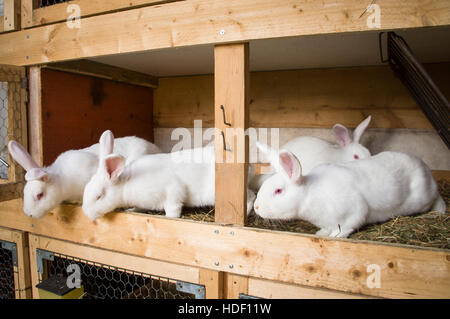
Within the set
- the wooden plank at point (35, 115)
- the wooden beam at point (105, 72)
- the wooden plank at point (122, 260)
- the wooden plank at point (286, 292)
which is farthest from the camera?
the wooden beam at point (105, 72)

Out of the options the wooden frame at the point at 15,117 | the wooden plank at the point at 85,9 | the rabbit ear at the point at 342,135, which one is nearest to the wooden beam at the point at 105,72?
the wooden frame at the point at 15,117

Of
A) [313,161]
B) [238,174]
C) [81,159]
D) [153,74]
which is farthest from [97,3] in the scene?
[313,161]

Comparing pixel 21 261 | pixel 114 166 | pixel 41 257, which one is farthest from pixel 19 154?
pixel 21 261

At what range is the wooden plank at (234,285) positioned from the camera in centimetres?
137

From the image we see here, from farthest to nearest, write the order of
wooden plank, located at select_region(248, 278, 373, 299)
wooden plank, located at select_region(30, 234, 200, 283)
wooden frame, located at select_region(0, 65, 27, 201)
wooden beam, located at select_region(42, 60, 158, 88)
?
1. wooden beam, located at select_region(42, 60, 158, 88)
2. wooden frame, located at select_region(0, 65, 27, 201)
3. wooden plank, located at select_region(30, 234, 200, 283)
4. wooden plank, located at select_region(248, 278, 373, 299)

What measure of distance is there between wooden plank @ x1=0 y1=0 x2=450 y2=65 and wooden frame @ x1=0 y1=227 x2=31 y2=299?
110 centimetres

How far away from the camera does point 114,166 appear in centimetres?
160

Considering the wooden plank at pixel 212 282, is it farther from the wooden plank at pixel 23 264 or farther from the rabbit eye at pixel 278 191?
the wooden plank at pixel 23 264

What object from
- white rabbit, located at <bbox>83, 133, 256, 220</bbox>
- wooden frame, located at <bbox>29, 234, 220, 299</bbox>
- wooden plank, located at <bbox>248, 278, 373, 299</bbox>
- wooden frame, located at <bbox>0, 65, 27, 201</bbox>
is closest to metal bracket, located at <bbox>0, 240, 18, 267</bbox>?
wooden frame, located at <bbox>29, 234, 220, 299</bbox>

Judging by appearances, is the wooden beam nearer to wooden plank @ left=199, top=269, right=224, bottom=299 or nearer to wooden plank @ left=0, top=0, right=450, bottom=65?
wooden plank @ left=0, top=0, right=450, bottom=65

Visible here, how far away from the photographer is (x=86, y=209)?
160 cm

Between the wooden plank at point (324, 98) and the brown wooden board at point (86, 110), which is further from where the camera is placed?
the wooden plank at point (324, 98)

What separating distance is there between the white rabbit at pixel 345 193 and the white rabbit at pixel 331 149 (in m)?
0.50

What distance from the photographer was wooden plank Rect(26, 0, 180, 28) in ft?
4.97
